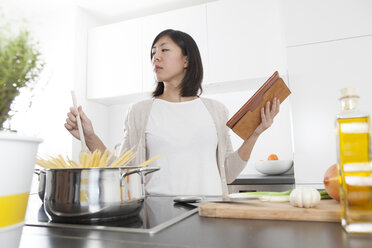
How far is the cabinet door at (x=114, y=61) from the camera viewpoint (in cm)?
305

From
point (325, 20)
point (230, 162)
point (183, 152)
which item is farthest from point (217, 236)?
point (325, 20)

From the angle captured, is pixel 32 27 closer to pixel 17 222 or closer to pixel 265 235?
pixel 17 222

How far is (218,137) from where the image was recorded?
1.60m

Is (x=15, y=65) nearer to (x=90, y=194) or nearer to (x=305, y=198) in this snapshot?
(x=90, y=194)

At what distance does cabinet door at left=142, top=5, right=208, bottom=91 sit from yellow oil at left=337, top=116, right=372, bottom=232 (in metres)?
2.33

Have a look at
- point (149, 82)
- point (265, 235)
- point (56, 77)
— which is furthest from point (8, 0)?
point (56, 77)

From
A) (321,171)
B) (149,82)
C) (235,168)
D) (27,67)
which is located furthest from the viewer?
(149,82)

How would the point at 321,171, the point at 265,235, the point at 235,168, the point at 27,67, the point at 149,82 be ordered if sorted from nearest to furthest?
1. the point at 27,67
2. the point at 265,235
3. the point at 235,168
4. the point at 321,171
5. the point at 149,82

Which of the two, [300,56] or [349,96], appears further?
[300,56]

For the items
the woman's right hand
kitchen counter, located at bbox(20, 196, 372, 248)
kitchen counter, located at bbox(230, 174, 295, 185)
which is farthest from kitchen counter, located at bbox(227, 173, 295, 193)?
kitchen counter, located at bbox(20, 196, 372, 248)

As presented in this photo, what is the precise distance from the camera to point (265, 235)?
0.44 metres

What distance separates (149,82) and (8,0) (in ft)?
8.74

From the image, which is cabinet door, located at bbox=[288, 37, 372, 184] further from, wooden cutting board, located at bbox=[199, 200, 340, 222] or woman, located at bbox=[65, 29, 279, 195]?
wooden cutting board, located at bbox=[199, 200, 340, 222]

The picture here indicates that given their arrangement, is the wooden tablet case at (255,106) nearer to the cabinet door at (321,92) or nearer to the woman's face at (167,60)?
the woman's face at (167,60)
